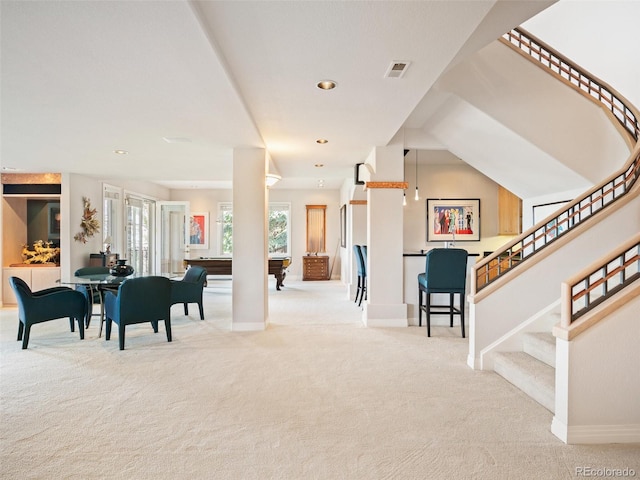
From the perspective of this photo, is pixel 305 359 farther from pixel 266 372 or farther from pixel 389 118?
pixel 389 118

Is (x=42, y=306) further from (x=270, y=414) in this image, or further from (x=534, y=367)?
(x=534, y=367)

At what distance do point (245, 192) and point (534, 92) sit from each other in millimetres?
3502

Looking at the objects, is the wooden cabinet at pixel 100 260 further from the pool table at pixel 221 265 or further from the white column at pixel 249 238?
the white column at pixel 249 238

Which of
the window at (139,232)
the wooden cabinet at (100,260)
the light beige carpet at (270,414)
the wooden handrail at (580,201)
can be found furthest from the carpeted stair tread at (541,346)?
the window at (139,232)

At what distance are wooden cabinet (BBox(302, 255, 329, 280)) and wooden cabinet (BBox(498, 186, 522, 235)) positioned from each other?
458 cm

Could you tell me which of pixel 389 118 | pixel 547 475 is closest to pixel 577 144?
pixel 389 118

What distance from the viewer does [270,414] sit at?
266 cm

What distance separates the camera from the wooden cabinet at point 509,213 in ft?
23.6

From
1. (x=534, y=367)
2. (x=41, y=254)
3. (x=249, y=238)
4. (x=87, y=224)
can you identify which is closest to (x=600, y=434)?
(x=534, y=367)

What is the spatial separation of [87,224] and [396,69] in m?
6.68

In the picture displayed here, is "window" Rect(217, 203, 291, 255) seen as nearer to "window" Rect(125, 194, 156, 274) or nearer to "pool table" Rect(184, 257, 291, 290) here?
"window" Rect(125, 194, 156, 274)

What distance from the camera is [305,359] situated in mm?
3842

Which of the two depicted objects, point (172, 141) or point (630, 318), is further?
point (172, 141)

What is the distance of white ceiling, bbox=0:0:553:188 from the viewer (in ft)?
6.48
